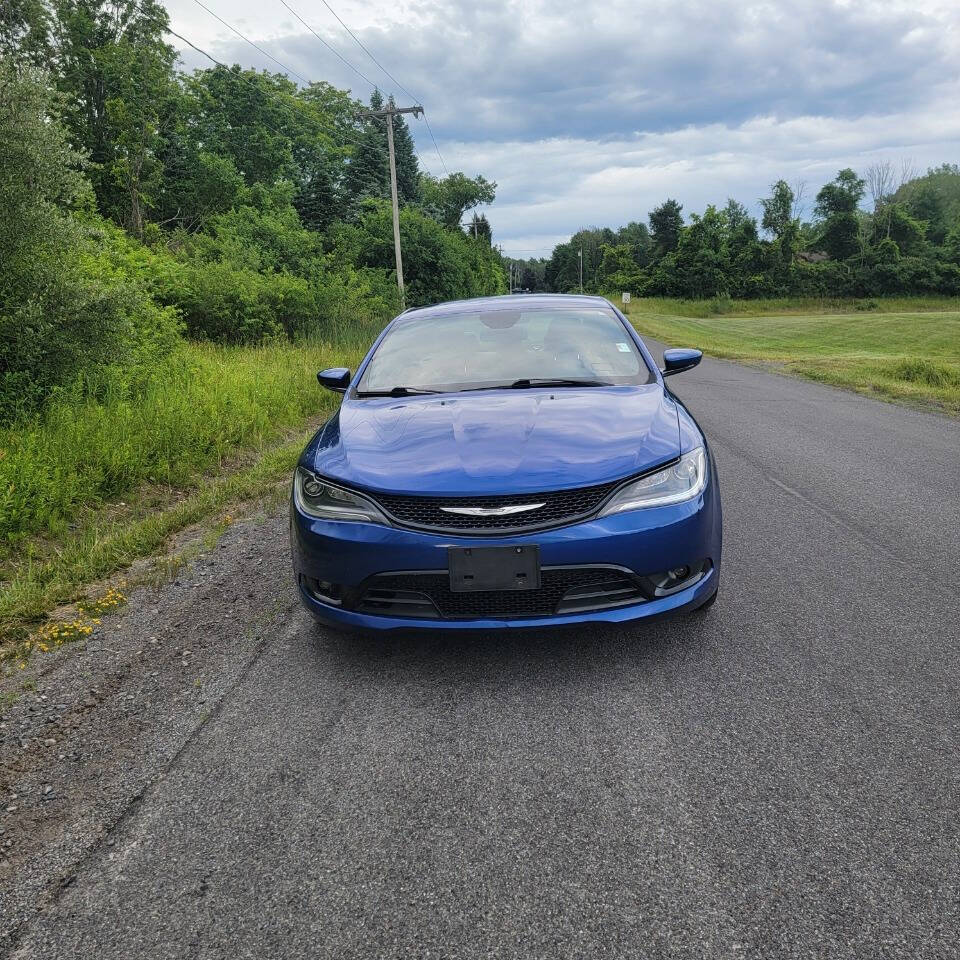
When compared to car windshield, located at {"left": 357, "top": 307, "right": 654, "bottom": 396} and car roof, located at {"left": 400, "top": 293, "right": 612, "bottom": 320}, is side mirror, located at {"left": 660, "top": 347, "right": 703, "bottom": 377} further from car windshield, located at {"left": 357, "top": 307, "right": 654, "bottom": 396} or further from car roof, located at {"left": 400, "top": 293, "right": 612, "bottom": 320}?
car roof, located at {"left": 400, "top": 293, "right": 612, "bottom": 320}

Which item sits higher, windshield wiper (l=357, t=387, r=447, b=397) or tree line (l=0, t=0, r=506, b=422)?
tree line (l=0, t=0, r=506, b=422)

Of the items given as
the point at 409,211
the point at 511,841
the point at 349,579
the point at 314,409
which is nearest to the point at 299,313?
the point at 314,409

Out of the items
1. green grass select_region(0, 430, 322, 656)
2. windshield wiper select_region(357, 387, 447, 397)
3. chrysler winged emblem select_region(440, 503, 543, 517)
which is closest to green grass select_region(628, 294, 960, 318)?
green grass select_region(0, 430, 322, 656)

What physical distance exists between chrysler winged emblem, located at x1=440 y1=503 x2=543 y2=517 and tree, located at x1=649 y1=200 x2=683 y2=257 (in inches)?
3678

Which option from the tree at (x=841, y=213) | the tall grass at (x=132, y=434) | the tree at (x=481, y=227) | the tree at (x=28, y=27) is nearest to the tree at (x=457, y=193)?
the tree at (x=481, y=227)

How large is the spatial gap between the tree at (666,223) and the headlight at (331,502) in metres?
93.3

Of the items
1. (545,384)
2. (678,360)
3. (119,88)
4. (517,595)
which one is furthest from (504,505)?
(119,88)

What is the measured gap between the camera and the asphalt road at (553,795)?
1.60 metres

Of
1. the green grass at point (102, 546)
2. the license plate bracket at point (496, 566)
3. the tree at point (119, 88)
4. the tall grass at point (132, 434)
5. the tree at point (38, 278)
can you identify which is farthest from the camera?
the tree at point (119, 88)

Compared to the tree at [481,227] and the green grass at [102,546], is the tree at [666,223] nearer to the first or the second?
the tree at [481,227]

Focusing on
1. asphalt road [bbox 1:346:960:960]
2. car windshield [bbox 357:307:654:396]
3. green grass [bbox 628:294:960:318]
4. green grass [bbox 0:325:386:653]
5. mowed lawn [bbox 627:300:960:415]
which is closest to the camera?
asphalt road [bbox 1:346:960:960]

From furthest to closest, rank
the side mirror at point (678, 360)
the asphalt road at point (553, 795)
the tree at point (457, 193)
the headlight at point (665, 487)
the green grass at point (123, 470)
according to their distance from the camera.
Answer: the tree at point (457, 193)
the side mirror at point (678, 360)
the green grass at point (123, 470)
the headlight at point (665, 487)
the asphalt road at point (553, 795)

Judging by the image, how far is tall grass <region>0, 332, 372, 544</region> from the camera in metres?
4.65

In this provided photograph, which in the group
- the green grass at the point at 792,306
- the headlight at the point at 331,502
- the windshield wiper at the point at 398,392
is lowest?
the green grass at the point at 792,306
